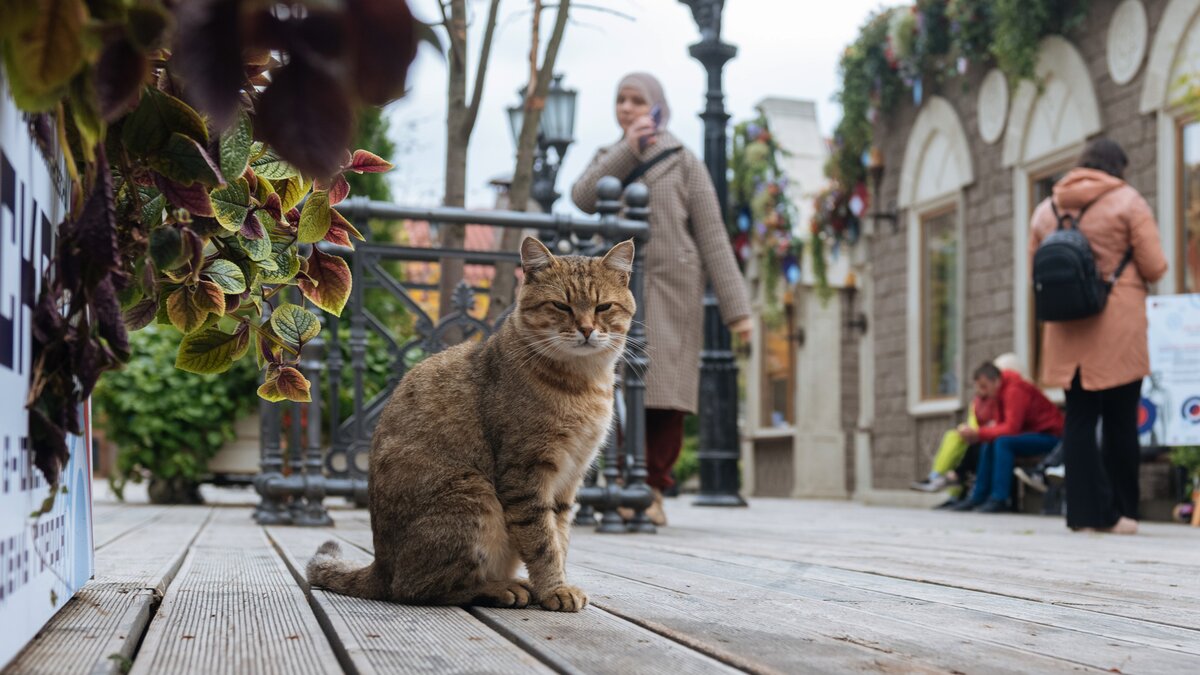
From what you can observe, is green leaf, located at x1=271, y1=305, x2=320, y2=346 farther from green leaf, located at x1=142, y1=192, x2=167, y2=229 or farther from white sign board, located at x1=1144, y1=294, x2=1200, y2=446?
white sign board, located at x1=1144, y1=294, x2=1200, y2=446

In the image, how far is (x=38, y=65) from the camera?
1.15 m

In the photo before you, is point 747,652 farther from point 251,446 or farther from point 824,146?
point 824,146

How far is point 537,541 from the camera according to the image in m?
2.81

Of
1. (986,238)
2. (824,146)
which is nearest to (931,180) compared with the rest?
(986,238)

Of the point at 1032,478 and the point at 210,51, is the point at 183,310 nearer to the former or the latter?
the point at 210,51

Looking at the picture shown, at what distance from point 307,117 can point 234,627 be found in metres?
1.45

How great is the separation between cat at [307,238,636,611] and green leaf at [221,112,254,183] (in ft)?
3.67

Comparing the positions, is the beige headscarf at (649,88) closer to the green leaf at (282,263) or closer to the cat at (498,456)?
the cat at (498,456)

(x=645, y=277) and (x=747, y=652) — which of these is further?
(x=645, y=277)

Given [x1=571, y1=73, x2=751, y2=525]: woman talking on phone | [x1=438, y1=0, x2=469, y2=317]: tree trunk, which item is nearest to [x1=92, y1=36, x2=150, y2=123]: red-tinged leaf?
[x1=571, y1=73, x2=751, y2=525]: woman talking on phone

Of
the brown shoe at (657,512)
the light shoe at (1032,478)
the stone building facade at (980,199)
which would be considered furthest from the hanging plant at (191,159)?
the light shoe at (1032,478)

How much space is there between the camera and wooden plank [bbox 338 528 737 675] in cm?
189

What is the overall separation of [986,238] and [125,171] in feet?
37.5

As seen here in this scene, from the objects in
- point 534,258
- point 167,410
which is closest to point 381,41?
point 534,258
